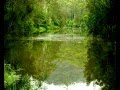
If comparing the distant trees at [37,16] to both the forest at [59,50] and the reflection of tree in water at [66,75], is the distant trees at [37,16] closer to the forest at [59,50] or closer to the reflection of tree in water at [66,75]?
the forest at [59,50]

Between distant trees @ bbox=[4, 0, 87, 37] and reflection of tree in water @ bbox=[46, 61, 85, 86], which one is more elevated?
distant trees @ bbox=[4, 0, 87, 37]

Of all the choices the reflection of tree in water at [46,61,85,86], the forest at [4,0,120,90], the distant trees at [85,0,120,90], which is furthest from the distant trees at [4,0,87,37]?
the distant trees at [85,0,120,90]

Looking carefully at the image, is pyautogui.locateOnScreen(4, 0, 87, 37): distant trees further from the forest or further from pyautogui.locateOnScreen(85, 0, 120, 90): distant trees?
pyautogui.locateOnScreen(85, 0, 120, 90): distant trees

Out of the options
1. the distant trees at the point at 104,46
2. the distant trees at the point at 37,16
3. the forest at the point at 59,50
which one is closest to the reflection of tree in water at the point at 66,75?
the forest at the point at 59,50

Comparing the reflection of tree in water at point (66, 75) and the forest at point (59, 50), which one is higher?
the forest at point (59, 50)

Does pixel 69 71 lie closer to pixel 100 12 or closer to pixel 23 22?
pixel 100 12

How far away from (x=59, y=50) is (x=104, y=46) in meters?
3.92

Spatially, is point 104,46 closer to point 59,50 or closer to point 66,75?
point 59,50

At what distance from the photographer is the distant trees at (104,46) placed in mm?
12264

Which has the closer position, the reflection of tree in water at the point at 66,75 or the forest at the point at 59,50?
the forest at the point at 59,50

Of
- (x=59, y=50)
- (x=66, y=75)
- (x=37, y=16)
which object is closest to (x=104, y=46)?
(x=59, y=50)

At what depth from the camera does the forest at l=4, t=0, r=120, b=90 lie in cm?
1221

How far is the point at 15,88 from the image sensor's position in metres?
9.57

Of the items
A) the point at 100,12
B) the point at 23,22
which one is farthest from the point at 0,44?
the point at 23,22
